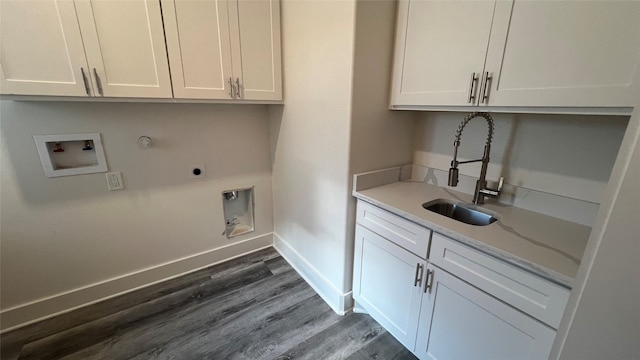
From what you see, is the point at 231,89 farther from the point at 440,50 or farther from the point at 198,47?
the point at 440,50

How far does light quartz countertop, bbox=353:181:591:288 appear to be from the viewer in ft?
3.05

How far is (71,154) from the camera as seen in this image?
1755 millimetres

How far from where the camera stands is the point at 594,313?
629mm

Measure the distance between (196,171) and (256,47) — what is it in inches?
44.2

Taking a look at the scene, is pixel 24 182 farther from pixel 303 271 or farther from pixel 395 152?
pixel 395 152

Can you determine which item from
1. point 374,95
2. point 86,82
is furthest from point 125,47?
point 374,95

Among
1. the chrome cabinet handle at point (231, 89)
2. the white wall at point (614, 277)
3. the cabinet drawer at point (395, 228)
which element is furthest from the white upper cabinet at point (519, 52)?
the chrome cabinet handle at point (231, 89)

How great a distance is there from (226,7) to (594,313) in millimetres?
2267

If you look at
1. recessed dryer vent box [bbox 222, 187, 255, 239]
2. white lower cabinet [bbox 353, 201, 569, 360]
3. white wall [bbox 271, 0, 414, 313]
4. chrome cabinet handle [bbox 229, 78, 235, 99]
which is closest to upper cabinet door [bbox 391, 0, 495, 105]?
white wall [bbox 271, 0, 414, 313]

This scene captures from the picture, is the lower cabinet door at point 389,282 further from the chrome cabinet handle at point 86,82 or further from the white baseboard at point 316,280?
the chrome cabinet handle at point 86,82

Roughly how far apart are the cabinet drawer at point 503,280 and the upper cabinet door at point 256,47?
161cm

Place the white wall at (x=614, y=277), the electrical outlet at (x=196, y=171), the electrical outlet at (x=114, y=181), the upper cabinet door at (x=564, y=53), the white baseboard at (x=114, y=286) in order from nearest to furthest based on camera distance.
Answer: the white wall at (x=614, y=277)
the upper cabinet door at (x=564, y=53)
the white baseboard at (x=114, y=286)
the electrical outlet at (x=114, y=181)
the electrical outlet at (x=196, y=171)

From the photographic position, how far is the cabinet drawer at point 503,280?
916 millimetres

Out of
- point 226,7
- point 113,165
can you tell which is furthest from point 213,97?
point 113,165
